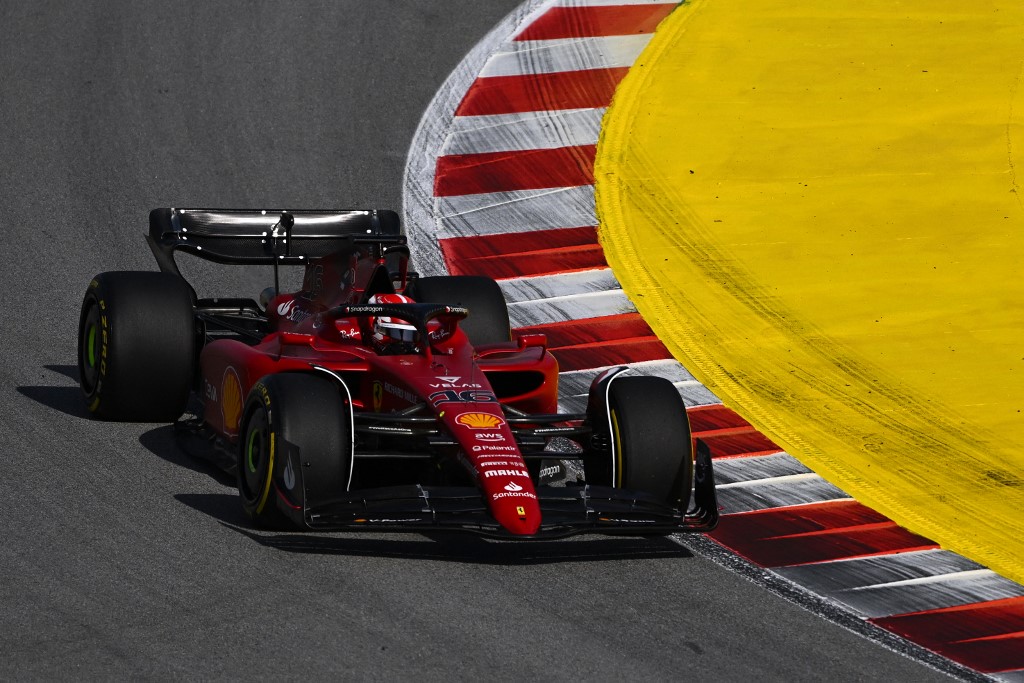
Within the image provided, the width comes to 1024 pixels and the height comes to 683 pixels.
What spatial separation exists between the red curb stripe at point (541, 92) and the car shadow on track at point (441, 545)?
6.75m

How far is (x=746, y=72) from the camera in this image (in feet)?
51.1

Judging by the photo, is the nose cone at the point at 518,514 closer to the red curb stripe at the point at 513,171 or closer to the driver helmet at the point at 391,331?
the driver helmet at the point at 391,331

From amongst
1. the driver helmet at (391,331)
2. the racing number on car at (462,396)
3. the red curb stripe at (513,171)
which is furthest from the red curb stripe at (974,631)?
the red curb stripe at (513,171)

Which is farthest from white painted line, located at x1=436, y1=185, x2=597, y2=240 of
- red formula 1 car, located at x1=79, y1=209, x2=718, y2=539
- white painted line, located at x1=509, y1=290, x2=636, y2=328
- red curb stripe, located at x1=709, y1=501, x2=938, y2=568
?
red curb stripe, located at x1=709, y1=501, x2=938, y2=568

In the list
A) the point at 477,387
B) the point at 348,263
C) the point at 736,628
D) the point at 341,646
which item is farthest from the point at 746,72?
the point at 341,646

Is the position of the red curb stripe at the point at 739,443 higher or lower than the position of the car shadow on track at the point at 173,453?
higher

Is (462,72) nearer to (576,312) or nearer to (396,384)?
(576,312)

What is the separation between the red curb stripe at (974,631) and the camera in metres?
7.69

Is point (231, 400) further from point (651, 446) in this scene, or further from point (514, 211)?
point (514, 211)

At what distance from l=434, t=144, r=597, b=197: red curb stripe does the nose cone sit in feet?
19.7

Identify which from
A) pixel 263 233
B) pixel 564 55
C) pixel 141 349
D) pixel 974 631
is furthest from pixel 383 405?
pixel 564 55

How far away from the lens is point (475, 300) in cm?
1055

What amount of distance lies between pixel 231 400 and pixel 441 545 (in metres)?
1.61

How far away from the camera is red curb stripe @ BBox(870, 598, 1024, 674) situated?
7.69m
